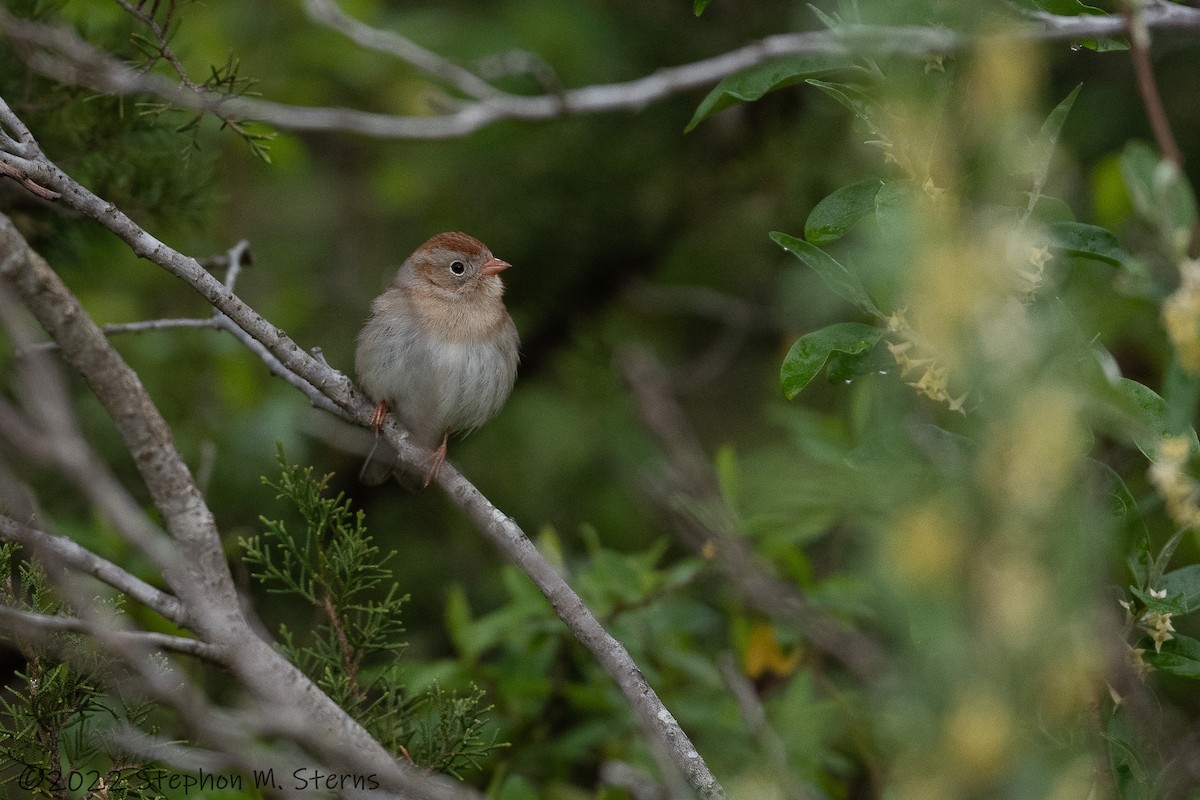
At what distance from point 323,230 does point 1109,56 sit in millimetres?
4525

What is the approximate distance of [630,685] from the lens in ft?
7.70

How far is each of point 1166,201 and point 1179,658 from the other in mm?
868

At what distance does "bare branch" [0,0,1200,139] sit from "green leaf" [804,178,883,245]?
28 cm

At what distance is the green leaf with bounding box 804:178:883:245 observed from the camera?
97.7 inches

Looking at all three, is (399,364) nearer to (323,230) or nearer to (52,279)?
(52,279)

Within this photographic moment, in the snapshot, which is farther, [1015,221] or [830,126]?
[830,126]

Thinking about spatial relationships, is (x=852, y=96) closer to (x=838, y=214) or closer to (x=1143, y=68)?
(x=838, y=214)

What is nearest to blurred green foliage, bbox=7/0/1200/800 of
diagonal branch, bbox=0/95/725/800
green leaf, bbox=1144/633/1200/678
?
green leaf, bbox=1144/633/1200/678

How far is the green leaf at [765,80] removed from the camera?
2.58 metres

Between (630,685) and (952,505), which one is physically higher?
(952,505)

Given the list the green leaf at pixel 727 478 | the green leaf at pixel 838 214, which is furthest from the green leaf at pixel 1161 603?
the green leaf at pixel 727 478

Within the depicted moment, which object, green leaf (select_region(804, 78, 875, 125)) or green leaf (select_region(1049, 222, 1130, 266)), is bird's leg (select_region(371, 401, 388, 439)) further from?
green leaf (select_region(1049, 222, 1130, 266))

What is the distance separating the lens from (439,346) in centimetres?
428

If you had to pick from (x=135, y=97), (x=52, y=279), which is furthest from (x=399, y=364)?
(x=52, y=279)
